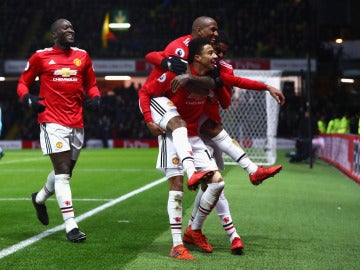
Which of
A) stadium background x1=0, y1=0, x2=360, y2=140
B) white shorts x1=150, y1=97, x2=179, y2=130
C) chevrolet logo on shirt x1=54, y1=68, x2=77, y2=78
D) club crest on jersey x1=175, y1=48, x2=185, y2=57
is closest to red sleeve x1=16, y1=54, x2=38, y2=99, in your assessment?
chevrolet logo on shirt x1=54, y1=68, x2=77, y2=78

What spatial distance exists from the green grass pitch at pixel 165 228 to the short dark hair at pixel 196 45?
67.7 inches

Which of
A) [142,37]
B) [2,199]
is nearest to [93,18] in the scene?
[142,37]

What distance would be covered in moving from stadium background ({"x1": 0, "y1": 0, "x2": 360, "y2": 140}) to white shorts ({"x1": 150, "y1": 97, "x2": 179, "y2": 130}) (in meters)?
28.5

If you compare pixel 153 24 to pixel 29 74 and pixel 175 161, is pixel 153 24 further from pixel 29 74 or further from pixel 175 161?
pixel 175 161

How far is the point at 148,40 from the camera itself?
39344 millimetres

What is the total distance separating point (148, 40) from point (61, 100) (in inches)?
1254

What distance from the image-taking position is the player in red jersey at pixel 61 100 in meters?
7.67

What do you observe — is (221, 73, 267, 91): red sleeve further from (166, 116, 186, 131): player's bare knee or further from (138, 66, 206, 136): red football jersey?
(166, 116, 186, 131): player's bare knee

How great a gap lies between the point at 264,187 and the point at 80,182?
146 inches

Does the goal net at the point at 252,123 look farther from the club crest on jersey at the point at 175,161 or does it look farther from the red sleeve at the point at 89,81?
the club crest on jersey at the point at 175,161

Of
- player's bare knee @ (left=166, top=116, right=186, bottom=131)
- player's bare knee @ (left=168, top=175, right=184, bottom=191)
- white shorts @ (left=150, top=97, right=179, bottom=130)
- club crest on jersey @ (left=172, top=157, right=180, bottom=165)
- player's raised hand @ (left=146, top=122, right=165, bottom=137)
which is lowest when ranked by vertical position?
player's bare knee @ (left=168, top=175, right=184, bottom=191)

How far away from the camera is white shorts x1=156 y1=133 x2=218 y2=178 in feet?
22.0

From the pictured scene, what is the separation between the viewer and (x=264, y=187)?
14578 millimetres

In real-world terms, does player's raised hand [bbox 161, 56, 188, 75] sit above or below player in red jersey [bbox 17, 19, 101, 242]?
above
